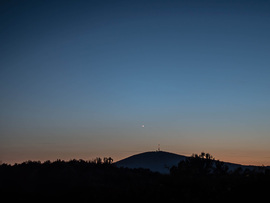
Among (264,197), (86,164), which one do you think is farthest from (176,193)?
(86,164)

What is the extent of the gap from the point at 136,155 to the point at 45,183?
3622 inches

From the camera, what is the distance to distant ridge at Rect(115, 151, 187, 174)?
93.1 m

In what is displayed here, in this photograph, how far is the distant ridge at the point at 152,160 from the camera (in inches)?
3664

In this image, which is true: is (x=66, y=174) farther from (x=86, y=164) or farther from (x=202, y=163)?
(x=202, y=163)

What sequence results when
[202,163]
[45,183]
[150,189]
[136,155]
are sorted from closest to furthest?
1. [150,189]
2. [45,183]
3. [202,163]
4. [136,155]

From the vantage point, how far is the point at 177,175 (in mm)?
12211

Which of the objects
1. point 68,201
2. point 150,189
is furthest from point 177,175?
point 68,201

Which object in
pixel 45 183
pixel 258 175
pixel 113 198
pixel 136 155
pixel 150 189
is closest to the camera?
pixel 113 198

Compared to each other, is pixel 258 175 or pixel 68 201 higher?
pixel 258 175

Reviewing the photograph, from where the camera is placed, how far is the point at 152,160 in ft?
327

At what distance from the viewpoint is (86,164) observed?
23078 millimetres

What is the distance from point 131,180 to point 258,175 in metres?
9.10

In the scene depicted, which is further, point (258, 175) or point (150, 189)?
point (258, 175)

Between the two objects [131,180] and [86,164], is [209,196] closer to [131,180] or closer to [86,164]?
[131,180]
